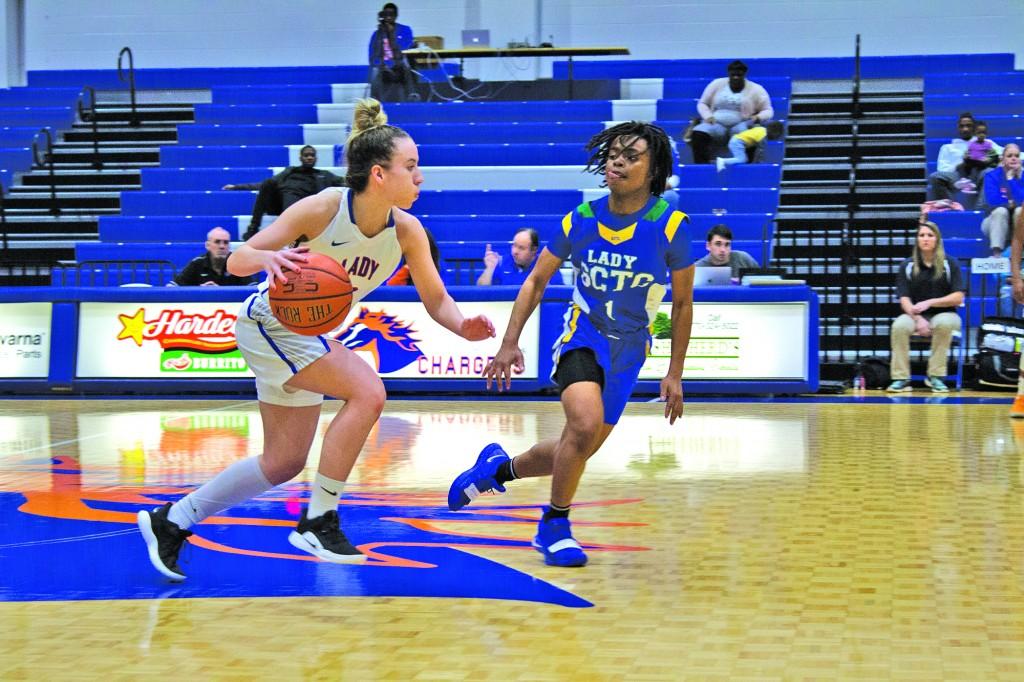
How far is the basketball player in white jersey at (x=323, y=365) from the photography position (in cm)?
478

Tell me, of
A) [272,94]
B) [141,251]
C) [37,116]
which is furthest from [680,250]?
[37,116]

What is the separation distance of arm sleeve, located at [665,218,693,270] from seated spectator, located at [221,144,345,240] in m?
8.48

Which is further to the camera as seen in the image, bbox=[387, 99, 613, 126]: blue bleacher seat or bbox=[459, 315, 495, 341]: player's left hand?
bbox=[387, 99, 613, 126]: blue bleacher seat

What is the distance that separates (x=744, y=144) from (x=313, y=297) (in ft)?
42.5

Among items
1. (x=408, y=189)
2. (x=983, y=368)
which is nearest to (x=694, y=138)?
(x=983, y=368)

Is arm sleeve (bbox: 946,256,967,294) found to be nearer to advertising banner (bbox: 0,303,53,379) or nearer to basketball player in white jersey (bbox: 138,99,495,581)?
advertising banner (bbox: 0,303,53,379)

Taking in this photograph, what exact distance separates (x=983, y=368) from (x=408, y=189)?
9.43 metres

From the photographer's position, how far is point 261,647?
12.1 ft

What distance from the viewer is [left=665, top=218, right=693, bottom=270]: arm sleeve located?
16.6 feet

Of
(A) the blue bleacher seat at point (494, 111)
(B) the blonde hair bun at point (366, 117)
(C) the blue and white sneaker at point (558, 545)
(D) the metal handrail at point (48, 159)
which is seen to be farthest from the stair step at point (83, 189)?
(C) the blue and white sneaker at point (558, 545)

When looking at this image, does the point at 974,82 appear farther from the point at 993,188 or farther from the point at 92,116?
the point at 92,116

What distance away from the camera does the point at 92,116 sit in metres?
20.0

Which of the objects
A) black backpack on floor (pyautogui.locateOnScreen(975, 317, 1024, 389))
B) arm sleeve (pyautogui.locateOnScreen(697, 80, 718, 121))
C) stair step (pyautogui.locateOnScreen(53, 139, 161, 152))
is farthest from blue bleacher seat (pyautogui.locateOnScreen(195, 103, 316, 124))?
black backpack on floor (pyautogui.locateOnScreen(975, 317, 1024, 389))

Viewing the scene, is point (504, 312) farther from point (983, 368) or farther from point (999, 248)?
point (999, 248)
